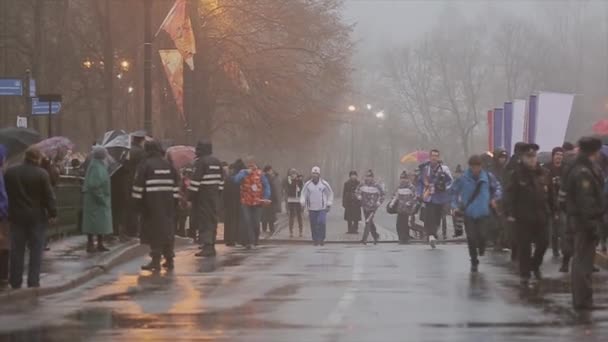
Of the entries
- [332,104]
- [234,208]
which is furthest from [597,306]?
[332,104]

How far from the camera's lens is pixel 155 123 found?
51.3 metres

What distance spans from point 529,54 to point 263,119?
1779 inches

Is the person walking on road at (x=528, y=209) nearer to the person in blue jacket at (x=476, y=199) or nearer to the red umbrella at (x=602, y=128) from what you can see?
the person in blue jacket at (x=476, y=199)

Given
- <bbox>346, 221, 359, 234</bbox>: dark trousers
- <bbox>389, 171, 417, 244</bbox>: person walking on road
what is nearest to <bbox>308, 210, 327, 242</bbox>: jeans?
<bbox>389, 171, 417, 244</bbox>: person walking on road

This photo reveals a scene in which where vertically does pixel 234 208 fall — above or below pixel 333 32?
below

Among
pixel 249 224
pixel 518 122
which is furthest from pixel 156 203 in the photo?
pixel 518 122

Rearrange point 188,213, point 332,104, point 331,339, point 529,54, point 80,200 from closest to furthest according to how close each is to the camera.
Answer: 1. point 331,339
2. point 80,200
3. point 188,213
4. point 332,104
5. point 529,54

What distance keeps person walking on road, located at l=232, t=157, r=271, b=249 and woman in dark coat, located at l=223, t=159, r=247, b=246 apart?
0.72 ft

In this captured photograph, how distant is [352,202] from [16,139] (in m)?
21.4

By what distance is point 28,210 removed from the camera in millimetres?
14734

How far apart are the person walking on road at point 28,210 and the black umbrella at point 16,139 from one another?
3.32 meters

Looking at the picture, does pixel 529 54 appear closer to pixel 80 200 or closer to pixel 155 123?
pixel 155 123

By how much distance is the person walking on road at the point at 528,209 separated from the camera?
1587 cm

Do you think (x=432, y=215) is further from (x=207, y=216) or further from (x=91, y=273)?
(x=91, y=273)
